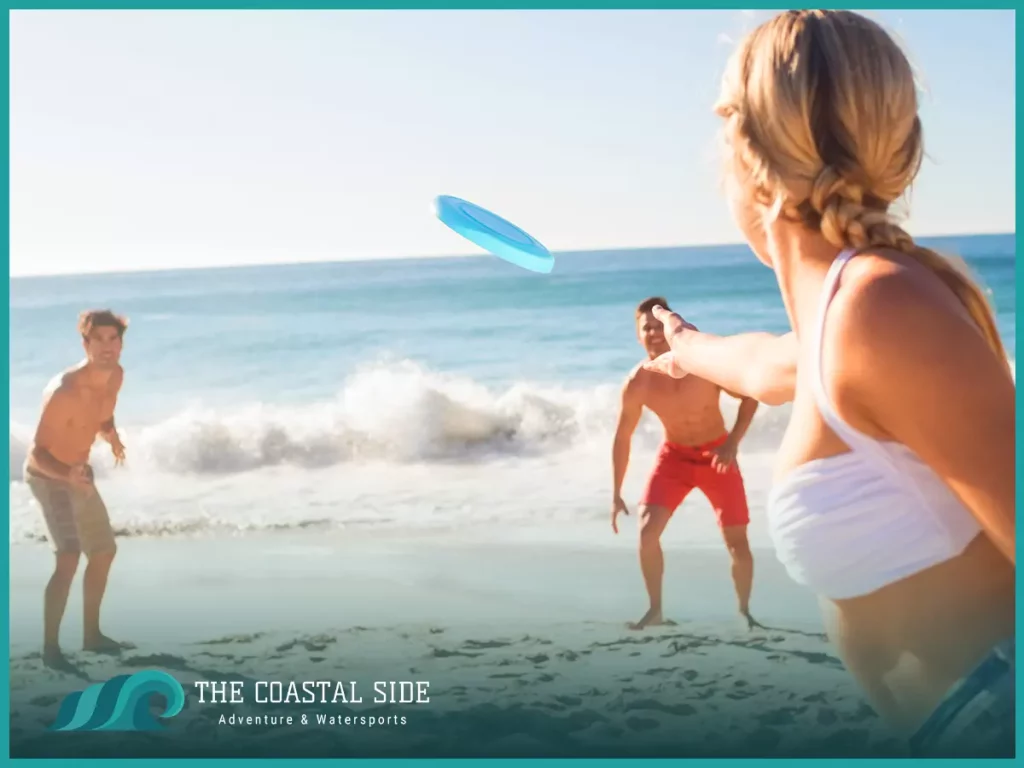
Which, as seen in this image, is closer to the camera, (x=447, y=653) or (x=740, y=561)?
(x=447, y=653)

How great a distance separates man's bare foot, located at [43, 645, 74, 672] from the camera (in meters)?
3.98

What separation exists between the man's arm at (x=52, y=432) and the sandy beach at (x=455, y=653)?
1.22 feet

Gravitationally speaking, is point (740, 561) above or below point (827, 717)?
above

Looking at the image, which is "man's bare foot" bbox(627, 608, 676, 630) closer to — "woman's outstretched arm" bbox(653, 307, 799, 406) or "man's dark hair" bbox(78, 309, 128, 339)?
"man's dark hair" bbox(78, 309, 128, 339)

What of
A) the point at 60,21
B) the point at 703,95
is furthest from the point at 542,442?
the point at 60,21

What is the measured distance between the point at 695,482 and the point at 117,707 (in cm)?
215

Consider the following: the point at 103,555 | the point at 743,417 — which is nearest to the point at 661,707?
the point at 743,417

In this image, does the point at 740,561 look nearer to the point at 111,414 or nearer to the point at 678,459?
the point at 678,459

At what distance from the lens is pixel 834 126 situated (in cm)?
136

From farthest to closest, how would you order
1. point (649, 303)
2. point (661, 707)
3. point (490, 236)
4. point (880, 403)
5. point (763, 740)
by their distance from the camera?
1. point (649, 303)
2. point (661, 707)
3. point (763, 740)
4. point (490, 236)
5. point (880, 403)

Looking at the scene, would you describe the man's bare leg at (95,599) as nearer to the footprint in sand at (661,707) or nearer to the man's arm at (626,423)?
the footprint in sand at (661,707)

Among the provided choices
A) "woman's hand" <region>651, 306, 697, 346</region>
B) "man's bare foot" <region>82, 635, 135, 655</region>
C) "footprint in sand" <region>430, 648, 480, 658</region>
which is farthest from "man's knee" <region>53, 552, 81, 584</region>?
"woman's hand" <region>651, 306, 697, 346</region>

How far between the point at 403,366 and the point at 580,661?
1857 mm

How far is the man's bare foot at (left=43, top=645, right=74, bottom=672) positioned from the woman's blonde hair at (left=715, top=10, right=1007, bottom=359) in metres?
3.37
